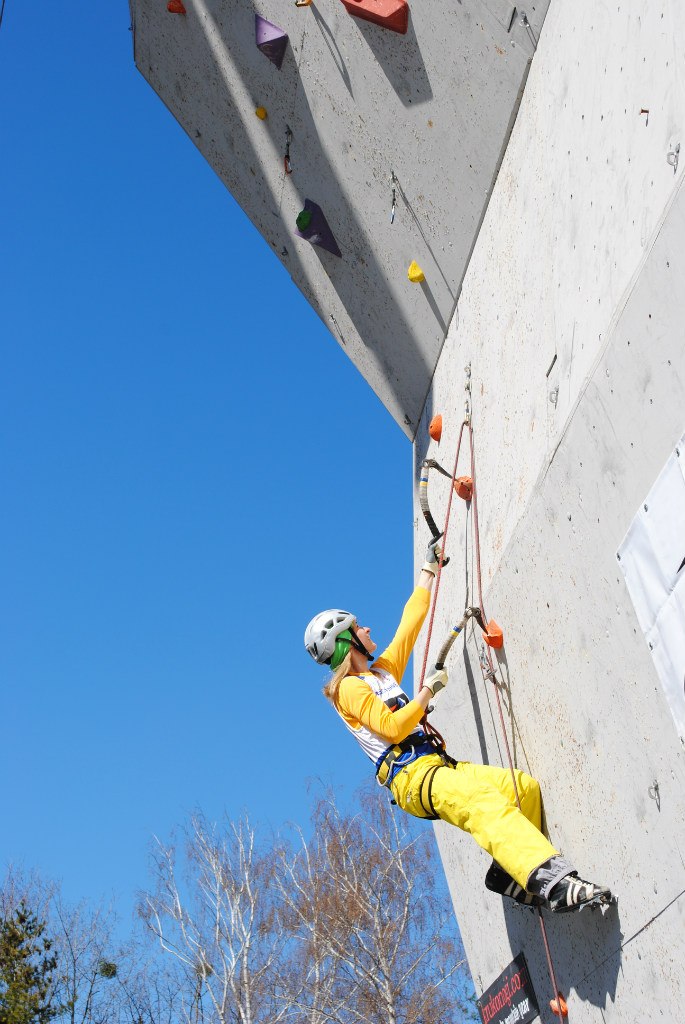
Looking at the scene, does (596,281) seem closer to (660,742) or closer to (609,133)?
(609,133)

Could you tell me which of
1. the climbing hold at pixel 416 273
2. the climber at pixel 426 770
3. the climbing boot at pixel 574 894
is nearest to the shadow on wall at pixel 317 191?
the climbing hold at pixel 416 273

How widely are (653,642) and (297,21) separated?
2822mm

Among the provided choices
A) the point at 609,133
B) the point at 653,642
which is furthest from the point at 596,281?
the point at 653,642

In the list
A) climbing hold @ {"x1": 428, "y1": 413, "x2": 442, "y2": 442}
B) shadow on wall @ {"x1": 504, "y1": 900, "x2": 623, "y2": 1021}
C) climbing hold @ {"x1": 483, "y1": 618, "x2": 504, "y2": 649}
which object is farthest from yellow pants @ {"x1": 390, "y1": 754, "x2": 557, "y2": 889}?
climbing hold @ {"x1": 428, "y1": 413, "x2": 442, "y2": 442}

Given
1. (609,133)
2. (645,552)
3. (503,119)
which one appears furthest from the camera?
(503,119)

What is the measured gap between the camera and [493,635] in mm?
3449

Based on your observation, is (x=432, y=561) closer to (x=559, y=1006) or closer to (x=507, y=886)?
(x=507, y=886)

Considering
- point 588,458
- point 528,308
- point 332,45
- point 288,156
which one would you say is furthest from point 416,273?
point 588,458

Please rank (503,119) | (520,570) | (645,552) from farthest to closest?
(503,119)
(520,570)
(645,552)

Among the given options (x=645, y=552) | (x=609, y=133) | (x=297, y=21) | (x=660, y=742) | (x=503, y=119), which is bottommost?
(x=660, y=742)

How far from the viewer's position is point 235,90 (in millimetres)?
4516

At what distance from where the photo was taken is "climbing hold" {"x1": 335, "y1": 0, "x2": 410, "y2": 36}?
366 cm

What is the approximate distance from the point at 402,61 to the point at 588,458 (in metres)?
1.85

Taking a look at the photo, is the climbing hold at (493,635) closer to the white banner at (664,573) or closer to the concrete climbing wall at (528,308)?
the concrete climbing wall at (528,308)
